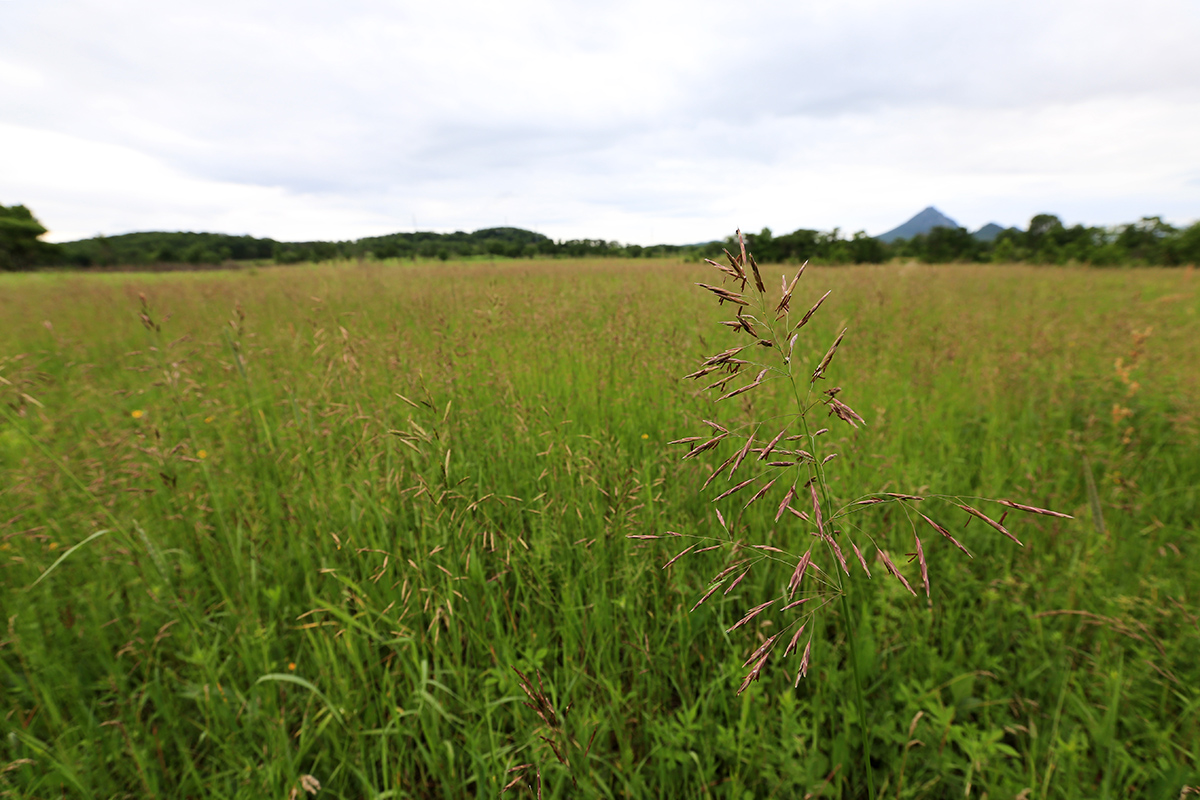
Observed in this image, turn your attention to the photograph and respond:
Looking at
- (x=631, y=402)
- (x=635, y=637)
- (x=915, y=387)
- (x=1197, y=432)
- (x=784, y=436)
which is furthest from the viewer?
(x=915, y=387)

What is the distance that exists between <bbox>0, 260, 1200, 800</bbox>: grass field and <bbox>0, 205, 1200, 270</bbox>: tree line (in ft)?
45.0

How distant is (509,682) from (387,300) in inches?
224

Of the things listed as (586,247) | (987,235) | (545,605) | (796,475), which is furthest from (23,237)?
(987,235)

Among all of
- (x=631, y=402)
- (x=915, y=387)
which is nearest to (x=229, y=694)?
(x=631, y=402)

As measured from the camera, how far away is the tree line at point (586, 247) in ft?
62.8

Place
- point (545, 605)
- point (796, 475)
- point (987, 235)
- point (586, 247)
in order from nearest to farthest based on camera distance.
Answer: point (796, 475) → point (545, 605) → point (586, 247) → point (987, 235)

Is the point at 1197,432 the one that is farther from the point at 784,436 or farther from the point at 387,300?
the point at 387,300

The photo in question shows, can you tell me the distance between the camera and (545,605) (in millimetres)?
1691

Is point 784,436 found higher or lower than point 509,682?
higher

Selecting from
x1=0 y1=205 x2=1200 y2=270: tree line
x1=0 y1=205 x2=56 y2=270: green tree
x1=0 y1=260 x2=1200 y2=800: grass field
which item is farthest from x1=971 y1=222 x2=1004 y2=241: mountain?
x1=0 y1=205 x2=56 y2=270: green tree

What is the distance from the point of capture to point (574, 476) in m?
2.12

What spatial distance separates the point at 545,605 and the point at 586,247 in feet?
56.0

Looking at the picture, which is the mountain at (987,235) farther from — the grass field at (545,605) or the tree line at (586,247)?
the grass field at (545,605)

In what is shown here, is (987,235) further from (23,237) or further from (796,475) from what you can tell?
(23,237)
